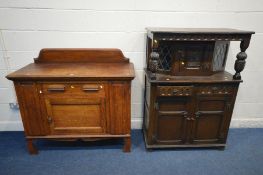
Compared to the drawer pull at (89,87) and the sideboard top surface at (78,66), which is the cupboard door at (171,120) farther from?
the drawer pull at (89,87)

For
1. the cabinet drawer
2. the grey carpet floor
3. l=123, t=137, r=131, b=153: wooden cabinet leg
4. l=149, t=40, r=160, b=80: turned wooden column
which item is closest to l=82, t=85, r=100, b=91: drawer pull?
the cabinet drawer

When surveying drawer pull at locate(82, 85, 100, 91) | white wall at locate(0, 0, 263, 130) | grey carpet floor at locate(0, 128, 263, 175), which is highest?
white wall at locate(0, 0, 263, 130)

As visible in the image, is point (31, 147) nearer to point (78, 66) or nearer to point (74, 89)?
point (74, 89)

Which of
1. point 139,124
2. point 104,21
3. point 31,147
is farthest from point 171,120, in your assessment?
point 31,147

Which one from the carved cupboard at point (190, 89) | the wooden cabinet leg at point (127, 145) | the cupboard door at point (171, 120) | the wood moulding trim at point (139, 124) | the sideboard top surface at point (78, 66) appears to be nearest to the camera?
the sideboard top surface at point (78, 66)

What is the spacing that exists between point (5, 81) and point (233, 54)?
2.73m

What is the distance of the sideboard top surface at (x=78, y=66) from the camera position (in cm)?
177

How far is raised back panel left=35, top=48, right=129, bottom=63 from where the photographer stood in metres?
2.18

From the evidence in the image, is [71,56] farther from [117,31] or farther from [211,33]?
[211,33]

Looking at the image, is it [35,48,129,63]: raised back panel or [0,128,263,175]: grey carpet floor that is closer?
[0,128,263,175]: grey carpet floor

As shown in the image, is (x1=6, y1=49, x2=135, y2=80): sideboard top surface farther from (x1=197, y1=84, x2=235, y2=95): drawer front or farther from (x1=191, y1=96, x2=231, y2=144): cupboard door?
(x1=191, y1=96, x2=231, y2=144): cupboard door

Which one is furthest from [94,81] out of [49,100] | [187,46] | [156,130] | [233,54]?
[233,54]

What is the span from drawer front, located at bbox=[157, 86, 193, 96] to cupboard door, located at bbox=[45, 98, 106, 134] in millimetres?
566

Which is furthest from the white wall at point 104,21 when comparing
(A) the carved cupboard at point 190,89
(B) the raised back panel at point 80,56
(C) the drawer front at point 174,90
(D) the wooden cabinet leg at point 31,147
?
(D) the wooden cabinet leg at point 31,147
